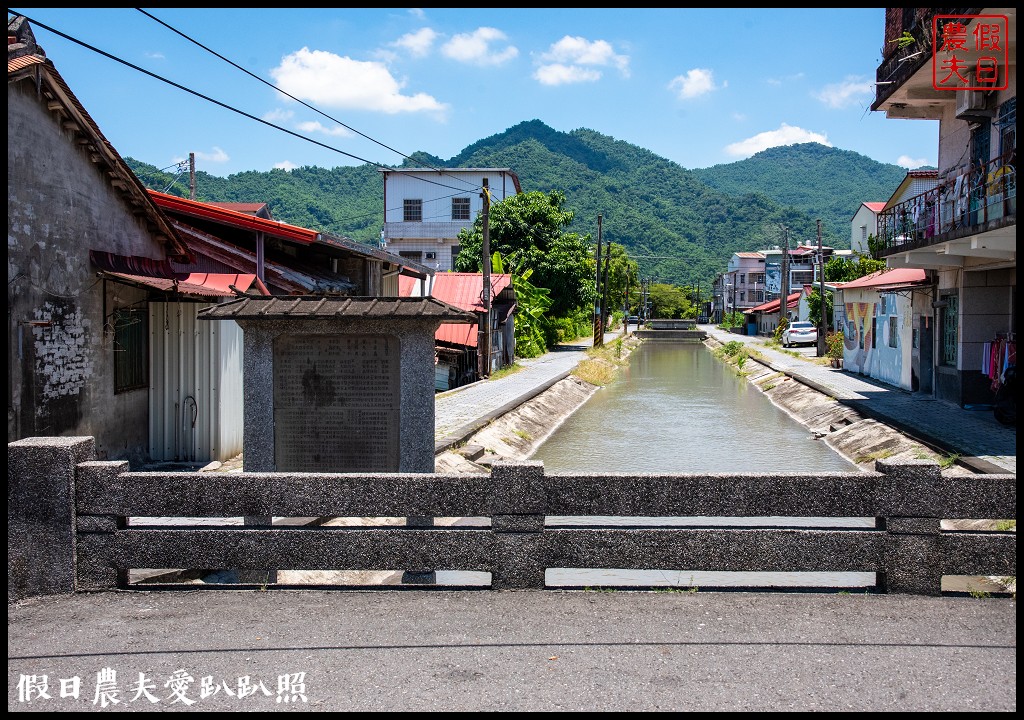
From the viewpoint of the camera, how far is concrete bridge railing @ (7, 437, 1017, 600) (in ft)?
19.6

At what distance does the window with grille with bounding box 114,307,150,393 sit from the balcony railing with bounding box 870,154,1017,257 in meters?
13.9

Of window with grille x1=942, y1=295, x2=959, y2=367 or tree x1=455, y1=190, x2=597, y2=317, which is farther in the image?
tree x1=455, y1=190, x2=597, y2=317

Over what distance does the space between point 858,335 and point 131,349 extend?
26.9 meters

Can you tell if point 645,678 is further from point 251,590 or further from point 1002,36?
point 1002,36

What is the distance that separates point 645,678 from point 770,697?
26.2 inches

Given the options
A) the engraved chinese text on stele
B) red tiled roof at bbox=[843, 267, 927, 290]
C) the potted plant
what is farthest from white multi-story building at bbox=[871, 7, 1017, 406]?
the potted plant

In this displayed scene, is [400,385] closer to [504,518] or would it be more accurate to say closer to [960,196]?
[504,518]

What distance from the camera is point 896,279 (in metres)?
26.3

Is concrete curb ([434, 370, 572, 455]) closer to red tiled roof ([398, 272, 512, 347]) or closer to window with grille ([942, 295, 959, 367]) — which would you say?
red tiled roof ([398, 272, 512, 347])

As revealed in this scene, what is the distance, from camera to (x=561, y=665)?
4891 mm

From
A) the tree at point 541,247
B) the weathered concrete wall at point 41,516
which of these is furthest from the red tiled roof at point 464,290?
the weathered concrete wall at point 41,516

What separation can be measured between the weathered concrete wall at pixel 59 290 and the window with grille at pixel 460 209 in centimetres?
5477

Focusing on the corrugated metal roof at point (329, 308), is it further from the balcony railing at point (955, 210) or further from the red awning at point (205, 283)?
the balcony railing at point (955, 210)

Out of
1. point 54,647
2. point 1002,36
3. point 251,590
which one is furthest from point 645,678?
point 1002,36
